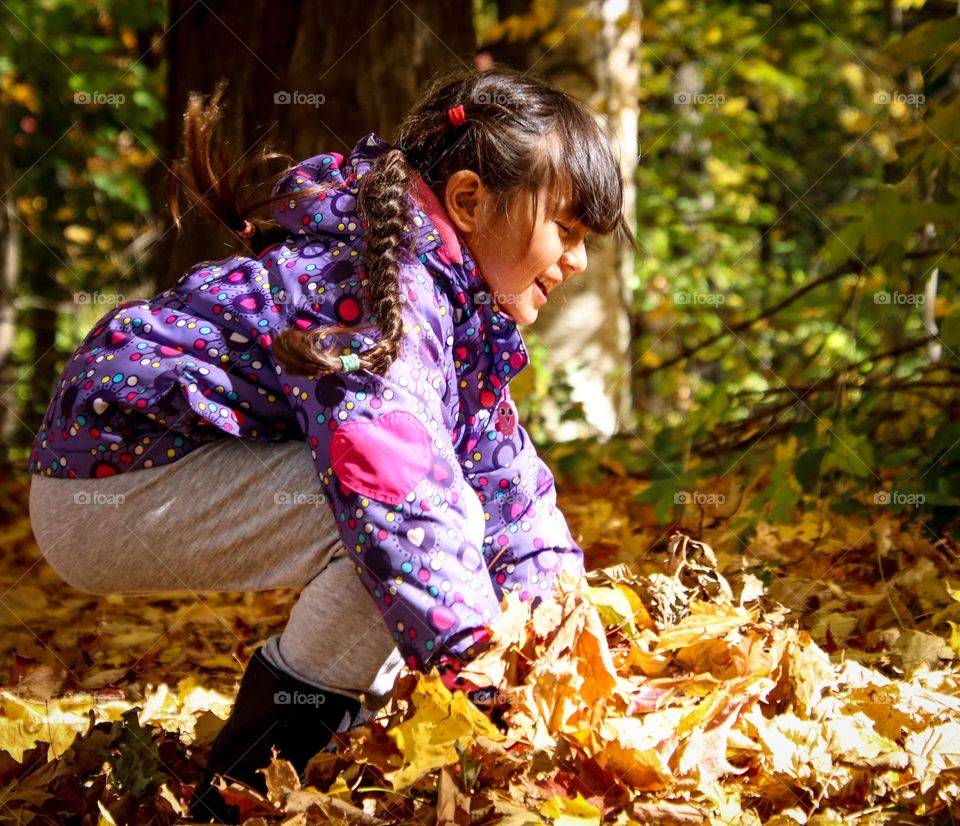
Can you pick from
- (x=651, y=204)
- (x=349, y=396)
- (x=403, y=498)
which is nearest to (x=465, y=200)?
(x=349, y=396)

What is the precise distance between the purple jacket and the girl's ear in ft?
0.09

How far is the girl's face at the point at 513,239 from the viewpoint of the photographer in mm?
1793

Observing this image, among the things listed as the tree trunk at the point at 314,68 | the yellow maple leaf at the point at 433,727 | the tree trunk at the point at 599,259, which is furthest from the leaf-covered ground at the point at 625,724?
the tree trunk at the point at 599,259

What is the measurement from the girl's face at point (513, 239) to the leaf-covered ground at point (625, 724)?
509 mm

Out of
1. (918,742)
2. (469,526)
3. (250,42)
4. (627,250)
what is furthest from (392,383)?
(627,250)

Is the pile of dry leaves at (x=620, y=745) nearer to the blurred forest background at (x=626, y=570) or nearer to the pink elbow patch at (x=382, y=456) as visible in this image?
the blurred forest background at (x=626, y=570)

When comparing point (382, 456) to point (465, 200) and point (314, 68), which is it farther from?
point (314, 68)

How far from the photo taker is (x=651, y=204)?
673 centimetres

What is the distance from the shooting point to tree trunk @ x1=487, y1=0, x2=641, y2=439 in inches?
180

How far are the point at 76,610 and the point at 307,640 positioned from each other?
1.44m

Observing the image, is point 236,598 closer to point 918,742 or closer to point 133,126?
point 918,742

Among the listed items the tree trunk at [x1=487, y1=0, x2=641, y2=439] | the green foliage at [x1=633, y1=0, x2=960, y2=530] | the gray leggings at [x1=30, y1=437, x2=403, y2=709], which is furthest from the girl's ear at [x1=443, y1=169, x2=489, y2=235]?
the tree trunk at [x1=487, y1=0, x2=641, y2=439]

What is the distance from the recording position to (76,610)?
111 inches

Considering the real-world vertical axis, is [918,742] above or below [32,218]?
below
